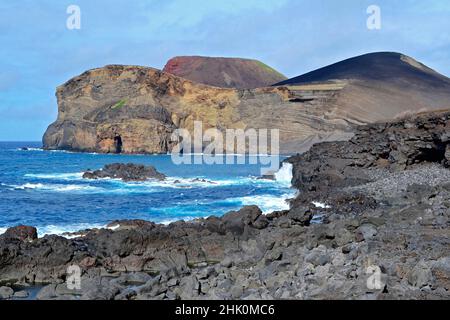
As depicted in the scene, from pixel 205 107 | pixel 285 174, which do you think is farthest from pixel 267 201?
pixel 205 107

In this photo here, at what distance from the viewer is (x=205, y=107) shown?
212 ft

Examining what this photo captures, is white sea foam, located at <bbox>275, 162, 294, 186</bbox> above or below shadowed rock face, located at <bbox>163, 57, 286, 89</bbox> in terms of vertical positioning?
below

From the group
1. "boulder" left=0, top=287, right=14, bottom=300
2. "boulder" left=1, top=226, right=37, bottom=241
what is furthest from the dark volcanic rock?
"boulder" left=0, top=287, right=14, bottom=300

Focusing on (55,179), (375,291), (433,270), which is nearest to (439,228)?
(433,270)

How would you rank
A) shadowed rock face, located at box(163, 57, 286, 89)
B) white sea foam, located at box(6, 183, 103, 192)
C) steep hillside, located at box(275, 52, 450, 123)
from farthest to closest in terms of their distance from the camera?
shadowed rock face, located at box(163, 57, 286, 89) → steep hillside, located at box(275, 52, 450, 123) → white sea foam, located at box(6, 183, 103, 192)

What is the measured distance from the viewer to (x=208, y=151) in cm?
6119

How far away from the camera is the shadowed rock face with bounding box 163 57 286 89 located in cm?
11454

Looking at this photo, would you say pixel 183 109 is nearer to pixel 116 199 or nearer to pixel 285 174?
pixel 285 174

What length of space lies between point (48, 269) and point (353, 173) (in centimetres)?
1581

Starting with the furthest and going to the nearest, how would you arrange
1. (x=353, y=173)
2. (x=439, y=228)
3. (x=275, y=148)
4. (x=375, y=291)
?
(x=275, y=148)
(x=353, y=173)
(x=439, y=228)
(x=375, y=291)

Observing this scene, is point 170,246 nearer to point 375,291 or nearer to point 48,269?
point 48,269

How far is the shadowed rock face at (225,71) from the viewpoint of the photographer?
11454cm

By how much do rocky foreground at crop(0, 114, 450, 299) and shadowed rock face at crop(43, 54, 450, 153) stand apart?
42.8m

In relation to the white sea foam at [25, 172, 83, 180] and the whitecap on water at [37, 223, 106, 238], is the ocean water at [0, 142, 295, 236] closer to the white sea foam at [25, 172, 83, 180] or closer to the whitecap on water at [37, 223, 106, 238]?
the whitecap on water at [37, 223, 106, 238]
